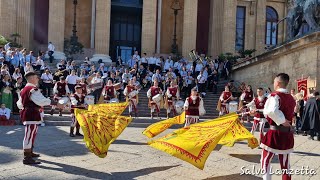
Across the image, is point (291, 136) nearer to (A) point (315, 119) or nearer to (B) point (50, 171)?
(B) point (50, 171)

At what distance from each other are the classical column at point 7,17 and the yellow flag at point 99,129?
20.5 m

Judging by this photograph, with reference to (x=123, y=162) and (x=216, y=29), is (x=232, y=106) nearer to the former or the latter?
(x=123, y=162)

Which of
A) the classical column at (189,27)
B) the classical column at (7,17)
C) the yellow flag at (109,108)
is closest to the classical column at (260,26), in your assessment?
the classical column at (189,27)

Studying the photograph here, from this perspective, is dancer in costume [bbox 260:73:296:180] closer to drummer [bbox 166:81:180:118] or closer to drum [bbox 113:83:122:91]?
drummer [bbox 166:81:180:118]

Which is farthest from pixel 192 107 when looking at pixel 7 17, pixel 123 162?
pixel 7 17

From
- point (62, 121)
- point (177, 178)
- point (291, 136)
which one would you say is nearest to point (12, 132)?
point (62, 121)

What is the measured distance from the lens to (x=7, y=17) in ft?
89.8

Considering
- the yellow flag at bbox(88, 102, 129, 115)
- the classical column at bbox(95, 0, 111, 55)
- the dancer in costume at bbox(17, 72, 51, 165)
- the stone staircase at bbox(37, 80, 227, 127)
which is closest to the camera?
the dancer in costume at bbox(17, 72, 51, 165)

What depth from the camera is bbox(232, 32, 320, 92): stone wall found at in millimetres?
17509

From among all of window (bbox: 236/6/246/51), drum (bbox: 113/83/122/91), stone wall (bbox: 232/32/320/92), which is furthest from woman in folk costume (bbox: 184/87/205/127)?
window (bbox: 236/6/246/51)

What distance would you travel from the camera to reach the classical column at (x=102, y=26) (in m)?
29.1

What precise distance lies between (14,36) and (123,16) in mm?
10227

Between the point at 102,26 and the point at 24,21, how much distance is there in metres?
5.58

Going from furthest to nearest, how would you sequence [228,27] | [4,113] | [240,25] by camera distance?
[240,25], [228,27], [4,113]
